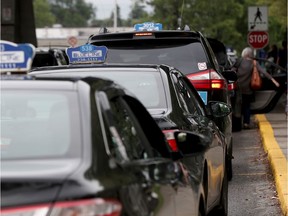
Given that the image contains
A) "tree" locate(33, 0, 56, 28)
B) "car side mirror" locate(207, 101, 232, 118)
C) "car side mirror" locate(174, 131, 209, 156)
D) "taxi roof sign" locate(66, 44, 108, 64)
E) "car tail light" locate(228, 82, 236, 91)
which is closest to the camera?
"car side mirror" locate(174, 131, 209, 156)

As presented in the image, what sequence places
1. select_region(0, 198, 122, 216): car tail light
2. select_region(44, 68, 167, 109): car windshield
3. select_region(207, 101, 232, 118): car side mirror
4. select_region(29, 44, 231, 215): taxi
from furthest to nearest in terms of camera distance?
select_region(207, 101, 232, 118): car side mirror → select_region(44, 68, 167, 109): car windshield → select_region(29, 44, 231, 215): taxi → select_region(0, 198, 122, 216): car tail light

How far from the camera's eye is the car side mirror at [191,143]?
17.1ft

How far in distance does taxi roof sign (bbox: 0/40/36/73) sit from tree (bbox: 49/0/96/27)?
144m

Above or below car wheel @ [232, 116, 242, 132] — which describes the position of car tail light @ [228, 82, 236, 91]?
above

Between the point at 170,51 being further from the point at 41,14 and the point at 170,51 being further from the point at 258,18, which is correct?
the point at 41,14

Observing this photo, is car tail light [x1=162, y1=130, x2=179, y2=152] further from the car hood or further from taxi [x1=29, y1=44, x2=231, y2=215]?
the car hood

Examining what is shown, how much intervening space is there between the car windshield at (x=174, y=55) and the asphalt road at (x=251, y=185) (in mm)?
1655

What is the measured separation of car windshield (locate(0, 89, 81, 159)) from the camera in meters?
3.71

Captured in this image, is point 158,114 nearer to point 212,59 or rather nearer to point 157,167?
point 157,167

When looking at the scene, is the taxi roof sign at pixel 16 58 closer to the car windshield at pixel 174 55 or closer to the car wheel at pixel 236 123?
the car windshield at pixel 174 55

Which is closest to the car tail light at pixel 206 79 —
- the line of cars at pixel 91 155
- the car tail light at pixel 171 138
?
the line of cars at pixel 91 155

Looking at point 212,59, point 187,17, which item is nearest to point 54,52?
point 212,59

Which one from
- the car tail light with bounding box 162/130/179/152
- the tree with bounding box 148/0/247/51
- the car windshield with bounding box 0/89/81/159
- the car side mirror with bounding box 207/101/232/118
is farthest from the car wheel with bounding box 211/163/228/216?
the tree with bounding box 148/0/247/51

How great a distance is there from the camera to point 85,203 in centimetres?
329
